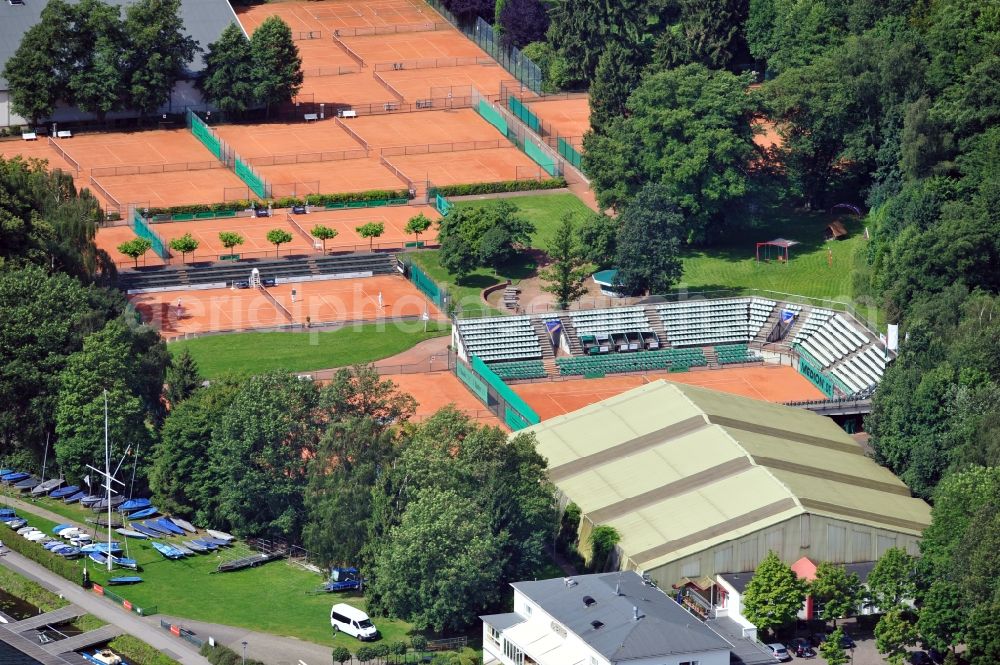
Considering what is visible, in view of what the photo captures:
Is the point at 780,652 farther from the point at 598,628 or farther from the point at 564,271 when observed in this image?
the point at 564,271

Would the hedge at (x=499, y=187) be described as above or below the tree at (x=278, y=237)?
above

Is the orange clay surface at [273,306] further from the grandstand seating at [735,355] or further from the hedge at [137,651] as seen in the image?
the hedge at [137,651]

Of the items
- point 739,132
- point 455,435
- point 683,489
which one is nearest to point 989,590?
point 683,489

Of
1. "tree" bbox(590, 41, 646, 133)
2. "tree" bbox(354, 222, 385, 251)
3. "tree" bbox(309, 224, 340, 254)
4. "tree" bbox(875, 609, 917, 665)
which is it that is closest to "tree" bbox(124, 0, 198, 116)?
"tree" bbox(309, 224, 340, 254)

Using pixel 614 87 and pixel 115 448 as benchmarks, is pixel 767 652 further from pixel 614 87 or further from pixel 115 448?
pixel 614 87

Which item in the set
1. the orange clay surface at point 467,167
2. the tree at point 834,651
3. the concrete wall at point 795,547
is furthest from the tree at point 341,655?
the orange clay surface at point 467,167

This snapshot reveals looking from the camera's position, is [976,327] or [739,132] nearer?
[976,327]
